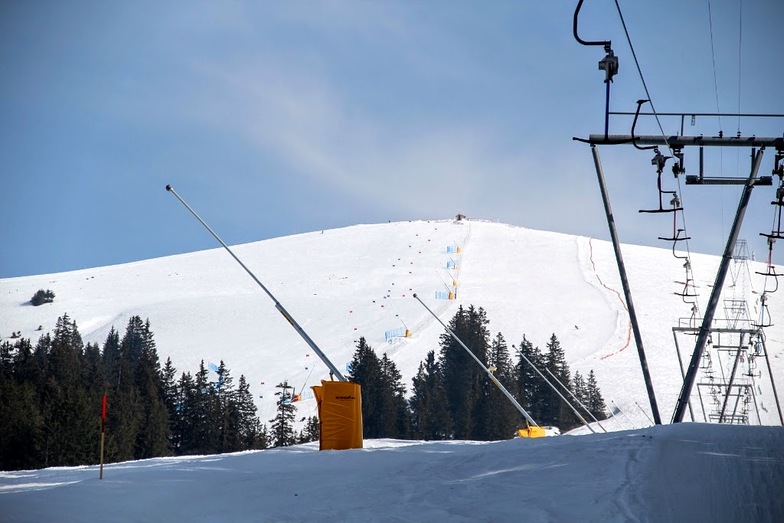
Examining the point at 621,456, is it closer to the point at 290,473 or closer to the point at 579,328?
the point at 290,473

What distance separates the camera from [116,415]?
174ft

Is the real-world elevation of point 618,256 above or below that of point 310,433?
above

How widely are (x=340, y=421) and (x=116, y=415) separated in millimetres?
37196

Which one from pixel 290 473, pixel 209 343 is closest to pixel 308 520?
pixel 290 473

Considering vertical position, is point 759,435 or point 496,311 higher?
point 496,311

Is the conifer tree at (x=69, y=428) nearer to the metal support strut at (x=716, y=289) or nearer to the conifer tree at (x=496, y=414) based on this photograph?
the conifer tree at (x=496, y=414)

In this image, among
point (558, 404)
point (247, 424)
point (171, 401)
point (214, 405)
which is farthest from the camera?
point (558, 404)

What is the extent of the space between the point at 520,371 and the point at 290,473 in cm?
5686

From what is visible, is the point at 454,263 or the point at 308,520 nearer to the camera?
the point at 308,520

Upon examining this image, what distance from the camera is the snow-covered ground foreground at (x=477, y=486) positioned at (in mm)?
11078

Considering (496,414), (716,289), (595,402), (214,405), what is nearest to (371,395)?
(496,414)

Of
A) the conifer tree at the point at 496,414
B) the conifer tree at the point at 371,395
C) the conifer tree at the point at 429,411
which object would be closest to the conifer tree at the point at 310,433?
the conifer tree at the point at 371,395

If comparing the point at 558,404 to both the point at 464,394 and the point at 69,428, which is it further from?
the point at 69,428

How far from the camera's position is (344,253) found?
5034 inches
